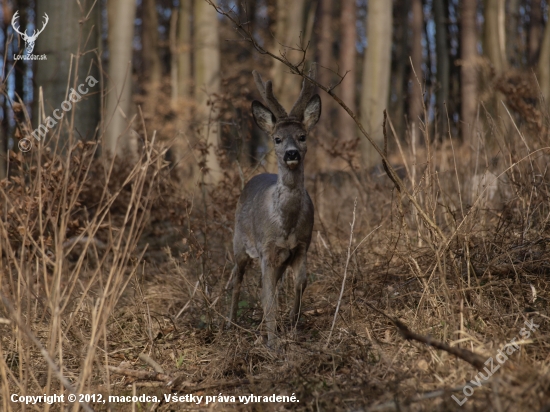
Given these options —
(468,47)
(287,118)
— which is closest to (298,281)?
(287,118)

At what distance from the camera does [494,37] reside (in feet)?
53.1

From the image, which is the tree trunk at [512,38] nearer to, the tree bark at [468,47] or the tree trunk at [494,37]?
the tree bark at [468,47]

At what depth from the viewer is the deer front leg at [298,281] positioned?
18.5 feet

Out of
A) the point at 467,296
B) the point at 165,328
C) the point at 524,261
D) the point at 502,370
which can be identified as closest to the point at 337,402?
the point at 502,370

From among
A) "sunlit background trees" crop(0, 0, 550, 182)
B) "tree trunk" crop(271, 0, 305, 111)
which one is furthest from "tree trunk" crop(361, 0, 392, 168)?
"tree trunk" crop(271, 0, 305, 111)

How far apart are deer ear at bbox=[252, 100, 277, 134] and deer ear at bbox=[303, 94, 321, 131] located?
0.30m

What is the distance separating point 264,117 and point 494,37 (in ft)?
39.2

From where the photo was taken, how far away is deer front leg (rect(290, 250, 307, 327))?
5.65 metres

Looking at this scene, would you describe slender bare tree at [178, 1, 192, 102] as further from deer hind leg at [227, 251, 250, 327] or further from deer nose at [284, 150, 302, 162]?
deer nose at [284, 150, 302, 162]

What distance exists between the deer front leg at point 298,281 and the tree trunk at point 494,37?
11.7 m

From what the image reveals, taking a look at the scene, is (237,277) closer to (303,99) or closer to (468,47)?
(303,99)

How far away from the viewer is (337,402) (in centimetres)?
391

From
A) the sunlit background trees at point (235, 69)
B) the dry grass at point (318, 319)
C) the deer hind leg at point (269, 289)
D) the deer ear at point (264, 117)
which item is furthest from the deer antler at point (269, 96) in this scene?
the deer hind leg at point (269, 289)

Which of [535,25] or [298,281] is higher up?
[535,25]
